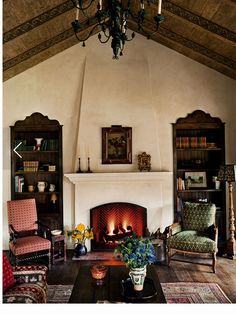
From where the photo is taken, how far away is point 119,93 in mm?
5738

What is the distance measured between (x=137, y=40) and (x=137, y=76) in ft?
2.48

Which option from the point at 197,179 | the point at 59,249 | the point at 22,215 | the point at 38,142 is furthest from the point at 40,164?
the point at 197,179

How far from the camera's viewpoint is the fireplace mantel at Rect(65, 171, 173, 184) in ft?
18.2

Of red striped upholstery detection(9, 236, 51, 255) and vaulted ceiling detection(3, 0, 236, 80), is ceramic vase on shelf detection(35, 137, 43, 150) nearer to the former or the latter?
vaulted ceiling detection(3, 0, 236, 80)

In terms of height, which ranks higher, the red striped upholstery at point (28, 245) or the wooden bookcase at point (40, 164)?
the wooden bookcase at point (40, 164)

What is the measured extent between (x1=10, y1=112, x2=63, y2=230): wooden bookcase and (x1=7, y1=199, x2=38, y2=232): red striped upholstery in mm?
525

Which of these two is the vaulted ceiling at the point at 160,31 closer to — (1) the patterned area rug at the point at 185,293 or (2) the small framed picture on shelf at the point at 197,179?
(2) the small framed picture on shelf at the point at 197,179

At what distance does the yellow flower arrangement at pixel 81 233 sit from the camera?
17.9 ft

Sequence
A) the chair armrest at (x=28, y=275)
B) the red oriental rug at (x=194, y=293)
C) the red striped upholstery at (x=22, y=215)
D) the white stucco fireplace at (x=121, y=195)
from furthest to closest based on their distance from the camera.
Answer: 1. the white stucco fireplace at (x=121, y=195)
2. the red striped upholstery at (x=22, y=215)
3. the red oriental rug at (x=194, y=293)
4. the chair armrest at (x=28, y=275)

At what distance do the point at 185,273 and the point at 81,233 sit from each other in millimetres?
1970

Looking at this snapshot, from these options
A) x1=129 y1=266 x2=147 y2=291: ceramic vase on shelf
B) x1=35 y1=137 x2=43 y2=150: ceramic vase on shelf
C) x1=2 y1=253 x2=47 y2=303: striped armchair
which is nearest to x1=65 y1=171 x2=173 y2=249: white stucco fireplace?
x1=35 y1=137 x2=43 y2=150: ceramic vase on shelf

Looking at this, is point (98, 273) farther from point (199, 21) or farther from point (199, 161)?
point (199, 21)

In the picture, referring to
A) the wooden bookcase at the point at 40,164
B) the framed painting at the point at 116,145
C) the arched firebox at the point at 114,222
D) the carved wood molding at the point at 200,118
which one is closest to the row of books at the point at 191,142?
the carved wood molding at the point at 200,118

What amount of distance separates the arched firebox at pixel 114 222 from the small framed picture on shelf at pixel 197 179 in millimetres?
1120
